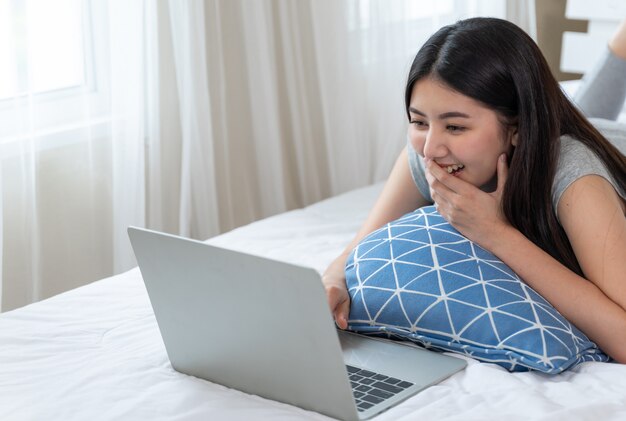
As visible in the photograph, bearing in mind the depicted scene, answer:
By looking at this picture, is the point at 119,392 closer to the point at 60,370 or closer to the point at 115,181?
the point at 60,370

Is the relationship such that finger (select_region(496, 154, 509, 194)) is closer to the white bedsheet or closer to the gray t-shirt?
the gray t-shirt

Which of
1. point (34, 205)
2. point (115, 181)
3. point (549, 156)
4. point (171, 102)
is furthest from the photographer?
point (171, 102)

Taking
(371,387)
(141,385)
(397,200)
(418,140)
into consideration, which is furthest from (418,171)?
(141,385)

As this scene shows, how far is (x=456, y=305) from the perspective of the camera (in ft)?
4.42

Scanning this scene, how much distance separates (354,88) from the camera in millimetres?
2902

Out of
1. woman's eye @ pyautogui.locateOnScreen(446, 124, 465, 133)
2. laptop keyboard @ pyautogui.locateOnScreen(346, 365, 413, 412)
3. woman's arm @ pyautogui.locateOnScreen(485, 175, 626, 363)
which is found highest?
woman's eye @ pyautogui.locateOnScreen(446, 124, 465, 133)

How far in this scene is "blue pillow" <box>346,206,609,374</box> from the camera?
1295mm

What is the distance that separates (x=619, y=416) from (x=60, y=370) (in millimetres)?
774

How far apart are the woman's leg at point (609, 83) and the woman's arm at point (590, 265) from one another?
86 cm

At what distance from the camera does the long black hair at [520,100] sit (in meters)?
1.40

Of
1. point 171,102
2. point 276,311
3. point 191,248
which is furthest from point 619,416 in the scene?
point 171,102

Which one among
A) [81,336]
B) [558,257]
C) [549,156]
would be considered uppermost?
[549,156]

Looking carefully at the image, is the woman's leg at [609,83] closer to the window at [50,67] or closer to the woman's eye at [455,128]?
the woman's eye at [455,128]

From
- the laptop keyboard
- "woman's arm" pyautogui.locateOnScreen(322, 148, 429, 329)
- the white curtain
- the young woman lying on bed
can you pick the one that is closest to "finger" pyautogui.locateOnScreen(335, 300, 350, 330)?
the young woman lying on bed
